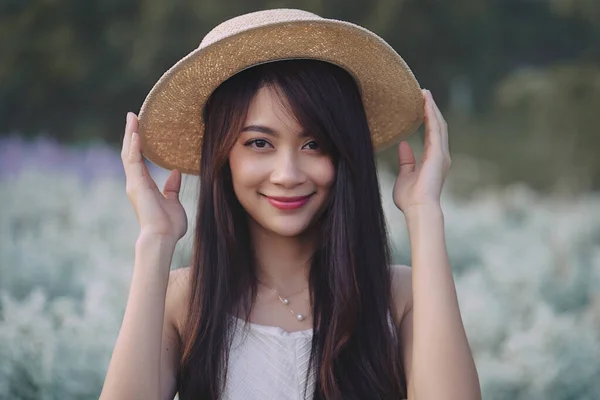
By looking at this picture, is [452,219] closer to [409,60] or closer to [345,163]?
[409,60]

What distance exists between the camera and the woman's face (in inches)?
82.9

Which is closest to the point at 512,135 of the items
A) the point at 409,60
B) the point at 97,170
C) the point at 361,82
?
the point at 409,60

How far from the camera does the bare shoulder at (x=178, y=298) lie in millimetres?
2332

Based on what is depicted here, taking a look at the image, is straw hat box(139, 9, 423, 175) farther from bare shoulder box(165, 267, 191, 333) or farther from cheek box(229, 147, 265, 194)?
bare shoulder box(165, 267, 191, 333)

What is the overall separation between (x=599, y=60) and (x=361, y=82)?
5.36 feet

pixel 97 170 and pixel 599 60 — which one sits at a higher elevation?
pixel 599 60

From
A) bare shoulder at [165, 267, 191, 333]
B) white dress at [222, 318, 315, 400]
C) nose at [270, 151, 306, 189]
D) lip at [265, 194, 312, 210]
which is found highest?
nose at [270, 151, 306, 189]

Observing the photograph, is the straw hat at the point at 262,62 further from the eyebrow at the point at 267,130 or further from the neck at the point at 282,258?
the neck at the point at 282,258

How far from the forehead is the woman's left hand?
359mm

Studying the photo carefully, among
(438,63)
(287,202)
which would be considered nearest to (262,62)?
(287,202)

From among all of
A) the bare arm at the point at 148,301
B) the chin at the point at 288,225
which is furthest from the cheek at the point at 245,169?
the bare arm at the point at 148,301

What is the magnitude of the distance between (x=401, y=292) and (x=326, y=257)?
0.24 m

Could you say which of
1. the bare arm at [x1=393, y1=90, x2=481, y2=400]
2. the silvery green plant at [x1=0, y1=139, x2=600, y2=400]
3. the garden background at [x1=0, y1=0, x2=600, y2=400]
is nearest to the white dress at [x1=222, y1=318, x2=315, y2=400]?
the bare arm at [x1=393, y1=90, x2=481, y2=400]

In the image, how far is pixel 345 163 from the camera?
2.17 m
